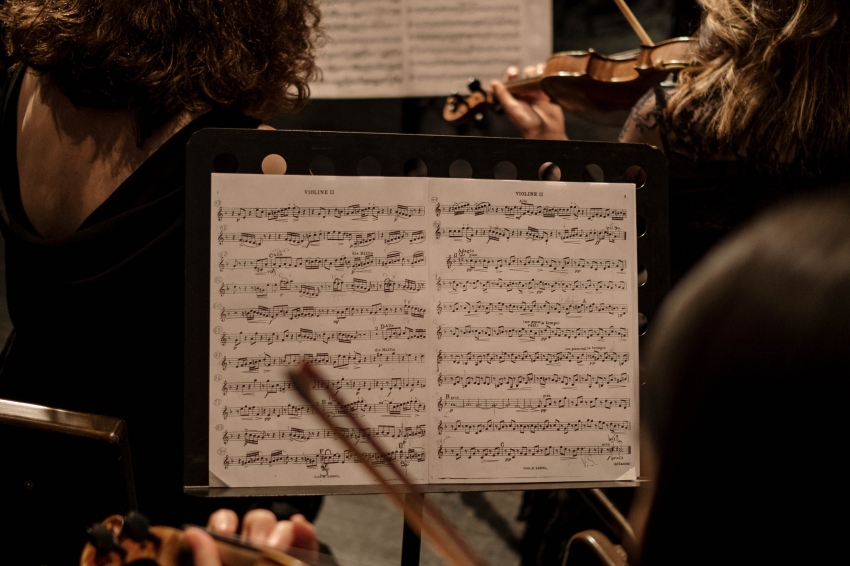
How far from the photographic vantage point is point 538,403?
A: 30.5 inches

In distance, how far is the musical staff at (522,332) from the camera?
30.3 inches

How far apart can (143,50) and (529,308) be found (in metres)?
0.71

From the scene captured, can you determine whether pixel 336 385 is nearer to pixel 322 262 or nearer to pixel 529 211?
pixel 322 262

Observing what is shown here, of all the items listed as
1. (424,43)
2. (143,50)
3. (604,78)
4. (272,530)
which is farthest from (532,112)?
(272,530)

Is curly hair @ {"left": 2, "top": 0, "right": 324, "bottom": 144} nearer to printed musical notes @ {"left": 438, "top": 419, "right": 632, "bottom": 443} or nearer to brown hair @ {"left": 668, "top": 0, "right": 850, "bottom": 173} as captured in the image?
printed musical notes @ {"left": 438, "top": 419, "right": 632, "bottom": 443}

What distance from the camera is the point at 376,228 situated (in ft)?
2.48

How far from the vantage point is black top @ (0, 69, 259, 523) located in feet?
3.24

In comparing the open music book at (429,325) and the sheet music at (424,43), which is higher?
the sheet music at (424,43)

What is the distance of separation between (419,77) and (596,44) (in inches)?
23.4

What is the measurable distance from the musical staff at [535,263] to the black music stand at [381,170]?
56 mm

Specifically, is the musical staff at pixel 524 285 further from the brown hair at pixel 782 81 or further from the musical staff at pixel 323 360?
the brown hair at pixel 782 81

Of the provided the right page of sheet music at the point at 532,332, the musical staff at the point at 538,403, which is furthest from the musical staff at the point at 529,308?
the musical staff at the point at 538,403

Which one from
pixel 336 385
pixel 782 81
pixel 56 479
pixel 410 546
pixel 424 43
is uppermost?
pixel 424 43

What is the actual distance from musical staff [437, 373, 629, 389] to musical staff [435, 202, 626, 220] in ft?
0.62
